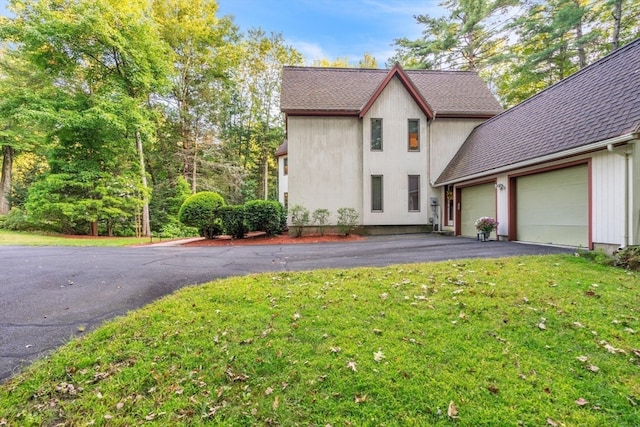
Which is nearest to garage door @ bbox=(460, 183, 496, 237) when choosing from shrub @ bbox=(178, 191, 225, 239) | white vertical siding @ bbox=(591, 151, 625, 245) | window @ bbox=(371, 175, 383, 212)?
window @ bbox=(371, 175, 383, 212)

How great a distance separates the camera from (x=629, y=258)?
213 inches

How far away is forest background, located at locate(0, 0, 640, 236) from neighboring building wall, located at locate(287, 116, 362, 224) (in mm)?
8262

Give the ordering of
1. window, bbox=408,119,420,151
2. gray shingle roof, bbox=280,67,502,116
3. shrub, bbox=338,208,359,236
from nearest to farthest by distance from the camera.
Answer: shrub, bbox=338,208,359,236 < gray shingle roof, bbox=280,67,502,116 < window, bbox=408,119,420,151

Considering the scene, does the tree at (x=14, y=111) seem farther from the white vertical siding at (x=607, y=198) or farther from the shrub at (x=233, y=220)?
the white vertical siding at (x=607, y=198)

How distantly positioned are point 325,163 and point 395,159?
337 cm

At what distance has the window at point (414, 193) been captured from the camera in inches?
543

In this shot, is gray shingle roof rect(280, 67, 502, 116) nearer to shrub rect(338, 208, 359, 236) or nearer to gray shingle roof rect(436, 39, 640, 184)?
gray shingle roof rect(436, 39, 640, 184)

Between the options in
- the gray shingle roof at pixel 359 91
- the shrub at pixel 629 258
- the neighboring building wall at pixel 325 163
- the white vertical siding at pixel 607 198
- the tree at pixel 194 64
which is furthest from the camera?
the tree at pixel 194 64

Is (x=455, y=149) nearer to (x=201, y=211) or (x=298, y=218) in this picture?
(x=298, y=218)

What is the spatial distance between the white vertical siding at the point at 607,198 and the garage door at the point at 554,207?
48cm

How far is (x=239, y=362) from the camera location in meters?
2.74

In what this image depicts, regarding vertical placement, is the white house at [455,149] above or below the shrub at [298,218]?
above

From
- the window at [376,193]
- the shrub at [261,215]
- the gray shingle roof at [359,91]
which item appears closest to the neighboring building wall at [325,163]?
the window at [376,193]

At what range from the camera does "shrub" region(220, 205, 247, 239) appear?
39.3ft
